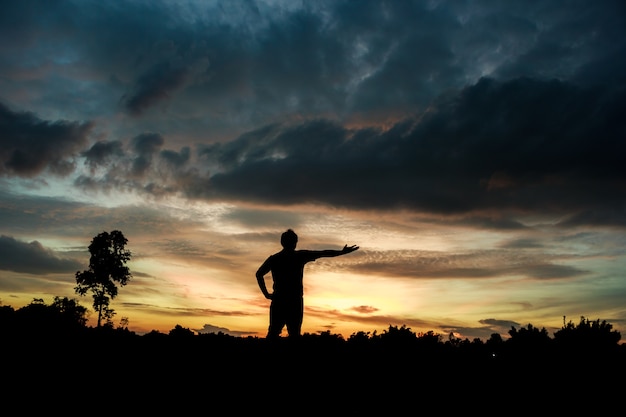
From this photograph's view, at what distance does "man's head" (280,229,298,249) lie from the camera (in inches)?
476

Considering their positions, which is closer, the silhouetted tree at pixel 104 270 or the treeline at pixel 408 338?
the treeline at pixel 408 338

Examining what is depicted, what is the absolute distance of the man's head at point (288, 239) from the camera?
39.7ft

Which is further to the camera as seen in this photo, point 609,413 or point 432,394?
point 432,394

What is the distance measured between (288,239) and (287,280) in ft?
3.34

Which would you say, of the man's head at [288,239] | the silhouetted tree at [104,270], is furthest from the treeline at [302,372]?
the silhouetted tree at [104,270]

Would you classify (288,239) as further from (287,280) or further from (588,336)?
(588,336)

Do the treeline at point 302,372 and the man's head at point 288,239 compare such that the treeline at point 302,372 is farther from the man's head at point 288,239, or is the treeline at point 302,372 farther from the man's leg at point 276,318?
the man's head at point 288,239

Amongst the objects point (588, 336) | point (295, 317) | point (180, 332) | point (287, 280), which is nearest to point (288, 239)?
point (287, 280)

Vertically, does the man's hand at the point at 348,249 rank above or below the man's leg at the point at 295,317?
above

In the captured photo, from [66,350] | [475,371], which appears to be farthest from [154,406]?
[475,371]

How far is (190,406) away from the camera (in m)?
6.77

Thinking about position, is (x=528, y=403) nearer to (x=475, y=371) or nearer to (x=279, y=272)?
(x=475, y=371)

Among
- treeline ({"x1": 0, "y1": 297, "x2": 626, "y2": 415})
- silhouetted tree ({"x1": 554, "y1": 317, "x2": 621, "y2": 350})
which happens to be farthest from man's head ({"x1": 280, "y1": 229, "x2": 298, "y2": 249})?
silhouetted tree ({"x1": 554, "y1": 317, "x2": 621, "y2": 350})

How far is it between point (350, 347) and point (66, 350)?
16.9 ft
